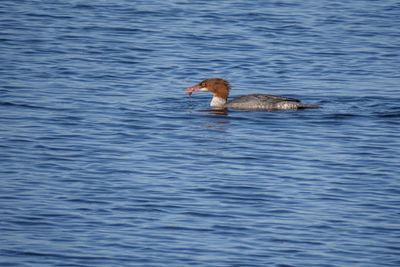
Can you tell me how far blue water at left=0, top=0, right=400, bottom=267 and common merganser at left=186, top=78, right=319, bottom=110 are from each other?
18cm

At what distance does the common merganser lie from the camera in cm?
1962

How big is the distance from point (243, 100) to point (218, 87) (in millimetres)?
763

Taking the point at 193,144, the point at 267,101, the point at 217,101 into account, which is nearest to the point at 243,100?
the point at 267,101

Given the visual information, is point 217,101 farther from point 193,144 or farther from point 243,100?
point 193,144

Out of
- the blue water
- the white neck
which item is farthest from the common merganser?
the blue water

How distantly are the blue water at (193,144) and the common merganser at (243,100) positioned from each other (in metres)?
0.18

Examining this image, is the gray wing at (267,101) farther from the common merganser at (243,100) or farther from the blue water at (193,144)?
the blue water at (193,144)

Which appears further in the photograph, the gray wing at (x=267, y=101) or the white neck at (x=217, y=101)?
the white neck at (x=217, y=101)

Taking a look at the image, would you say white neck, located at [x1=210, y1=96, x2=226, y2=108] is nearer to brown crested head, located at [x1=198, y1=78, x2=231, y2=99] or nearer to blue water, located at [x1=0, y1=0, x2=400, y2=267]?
brown crested head, located at [x1=198, y1=78, x2=231, y2=99]

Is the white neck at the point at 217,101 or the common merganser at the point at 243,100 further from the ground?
the common merganser at the point at 243,100

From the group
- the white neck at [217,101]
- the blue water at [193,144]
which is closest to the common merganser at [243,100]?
the white neck at [217,101]

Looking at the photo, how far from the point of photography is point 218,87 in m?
20.5

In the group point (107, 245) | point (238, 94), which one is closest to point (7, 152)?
point (107, 245)

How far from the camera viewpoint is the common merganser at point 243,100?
773 inches
